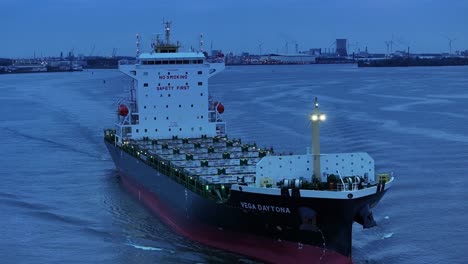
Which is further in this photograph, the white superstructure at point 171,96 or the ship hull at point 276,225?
the white superstructure at point 171,96

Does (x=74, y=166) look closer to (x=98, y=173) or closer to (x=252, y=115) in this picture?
(x=98, y=173)

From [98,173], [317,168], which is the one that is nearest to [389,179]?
[317,168]

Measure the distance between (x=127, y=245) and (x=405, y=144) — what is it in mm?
18781

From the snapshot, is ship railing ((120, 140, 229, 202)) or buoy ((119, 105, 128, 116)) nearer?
ship railing ((120, 140, 229, 202))

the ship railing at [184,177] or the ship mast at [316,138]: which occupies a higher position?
A: the ship mast at [316,138]

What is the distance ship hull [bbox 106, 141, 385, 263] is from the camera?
15875 millimetres

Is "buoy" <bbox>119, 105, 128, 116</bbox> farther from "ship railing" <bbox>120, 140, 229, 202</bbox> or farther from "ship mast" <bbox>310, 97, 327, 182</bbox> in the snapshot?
"ship mast" <bbox>310, 97, 327, 182</bbox>

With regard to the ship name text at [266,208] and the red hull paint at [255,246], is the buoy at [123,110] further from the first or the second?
the ship name text at [266,208]

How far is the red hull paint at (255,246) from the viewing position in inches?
642

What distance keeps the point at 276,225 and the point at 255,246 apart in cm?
106

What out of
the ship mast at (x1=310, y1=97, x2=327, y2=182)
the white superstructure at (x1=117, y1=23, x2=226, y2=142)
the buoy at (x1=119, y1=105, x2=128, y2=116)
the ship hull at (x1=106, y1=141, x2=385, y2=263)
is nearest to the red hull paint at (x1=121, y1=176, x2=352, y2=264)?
the ship hull at (x1=106, y1=141, x2=385, y2=263)

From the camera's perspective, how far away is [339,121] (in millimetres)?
45031

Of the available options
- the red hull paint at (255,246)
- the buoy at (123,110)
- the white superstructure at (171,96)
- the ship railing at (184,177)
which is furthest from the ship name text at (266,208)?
the buoy at (123,110)

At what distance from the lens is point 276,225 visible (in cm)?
1662
